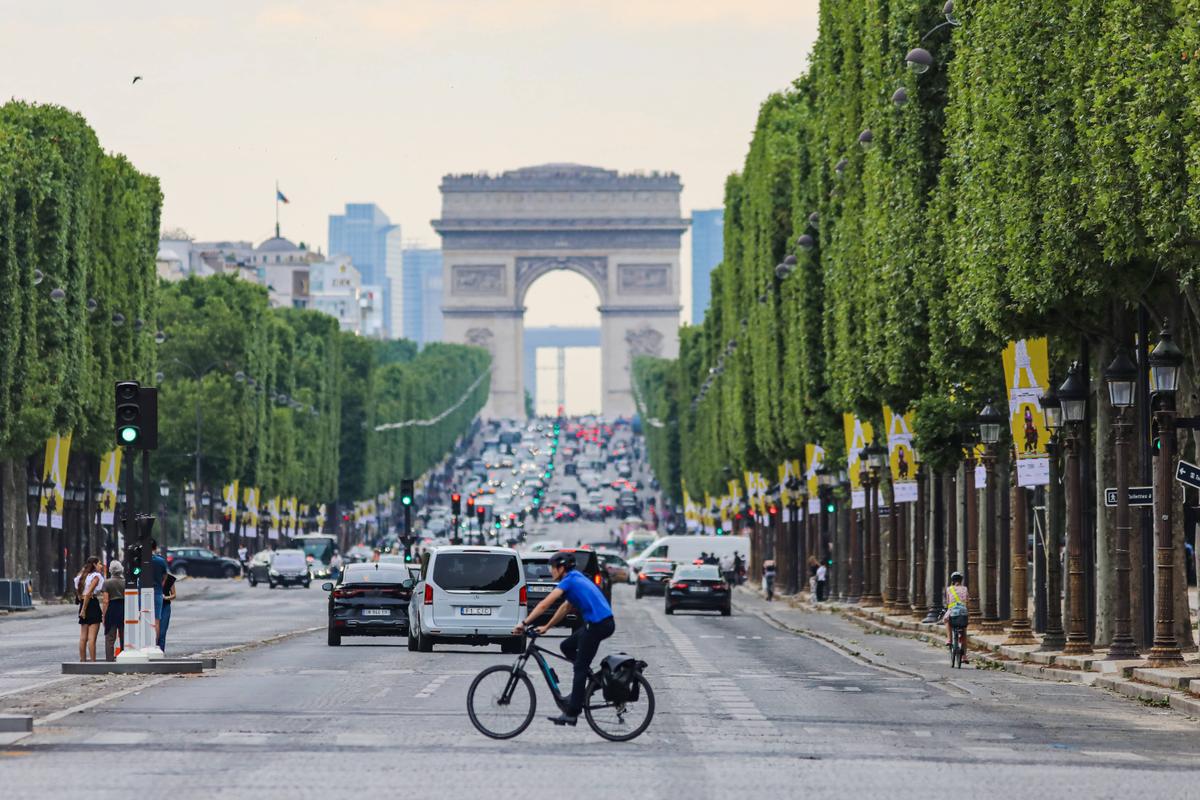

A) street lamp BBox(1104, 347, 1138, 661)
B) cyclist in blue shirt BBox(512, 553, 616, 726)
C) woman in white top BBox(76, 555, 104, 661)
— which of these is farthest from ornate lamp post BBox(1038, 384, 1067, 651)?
cyclist in blue shirt BBox(512, 553, 616, 726)

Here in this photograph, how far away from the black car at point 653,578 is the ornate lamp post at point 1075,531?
169 feet

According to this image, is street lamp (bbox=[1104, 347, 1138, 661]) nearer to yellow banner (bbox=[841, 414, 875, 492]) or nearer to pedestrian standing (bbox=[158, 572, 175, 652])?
pedestrian standing (bbox=[158, 572, 175, 652])

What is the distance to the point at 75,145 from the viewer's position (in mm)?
74375

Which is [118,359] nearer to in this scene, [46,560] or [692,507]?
[46,560]

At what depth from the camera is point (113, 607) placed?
117ft

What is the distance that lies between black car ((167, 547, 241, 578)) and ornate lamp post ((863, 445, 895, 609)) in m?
45.2

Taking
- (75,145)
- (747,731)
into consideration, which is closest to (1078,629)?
(747,731)

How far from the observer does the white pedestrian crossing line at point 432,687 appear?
2895 cm

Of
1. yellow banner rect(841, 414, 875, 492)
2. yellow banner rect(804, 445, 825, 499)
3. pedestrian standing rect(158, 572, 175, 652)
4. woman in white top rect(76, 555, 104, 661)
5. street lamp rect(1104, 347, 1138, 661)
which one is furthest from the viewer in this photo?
yellow banner rect(804, 445, 825, 499)

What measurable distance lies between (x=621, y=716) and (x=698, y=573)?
49.9 m

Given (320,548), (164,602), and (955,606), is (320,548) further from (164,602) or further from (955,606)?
(955,606)

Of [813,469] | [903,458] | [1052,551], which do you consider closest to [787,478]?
[813,469]

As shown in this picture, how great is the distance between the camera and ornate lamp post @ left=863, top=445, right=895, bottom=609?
6369 cm

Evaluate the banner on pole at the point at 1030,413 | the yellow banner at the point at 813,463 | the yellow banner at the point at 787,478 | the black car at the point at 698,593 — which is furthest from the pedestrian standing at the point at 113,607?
the yellow banner at the point at 787,478
